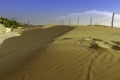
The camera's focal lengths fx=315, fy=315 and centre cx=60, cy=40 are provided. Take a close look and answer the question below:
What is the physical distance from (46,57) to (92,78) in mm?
2410

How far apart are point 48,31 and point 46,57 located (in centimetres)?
1552

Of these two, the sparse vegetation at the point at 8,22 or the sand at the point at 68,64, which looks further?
the sparse vegetation at the point at 8,22

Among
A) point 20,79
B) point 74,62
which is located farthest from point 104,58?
point 20,79

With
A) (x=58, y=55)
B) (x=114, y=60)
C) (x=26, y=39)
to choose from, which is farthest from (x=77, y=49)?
(x=26, y=39)

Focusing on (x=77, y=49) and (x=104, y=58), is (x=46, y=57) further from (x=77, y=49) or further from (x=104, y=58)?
(x=104, y=58)

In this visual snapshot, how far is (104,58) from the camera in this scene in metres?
10.1

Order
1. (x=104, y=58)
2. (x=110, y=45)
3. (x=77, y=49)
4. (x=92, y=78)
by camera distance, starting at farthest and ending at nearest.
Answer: (x=110, y=45) → (x=77, y=49) → (x=104, y=58) → (x=92, y=78)

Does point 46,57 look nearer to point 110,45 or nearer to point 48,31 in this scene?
point 110,45

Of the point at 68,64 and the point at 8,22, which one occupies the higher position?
the point at 68,64

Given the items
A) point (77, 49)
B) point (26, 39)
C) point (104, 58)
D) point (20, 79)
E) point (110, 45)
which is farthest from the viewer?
point (26, 39)

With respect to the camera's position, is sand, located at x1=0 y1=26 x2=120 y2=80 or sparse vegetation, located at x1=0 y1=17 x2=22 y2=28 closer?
sand, located at x1=0 y1=26 x2=120 y2=80

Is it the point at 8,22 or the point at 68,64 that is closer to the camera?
the point at 68,64

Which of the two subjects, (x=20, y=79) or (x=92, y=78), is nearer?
(x=92, y=78)

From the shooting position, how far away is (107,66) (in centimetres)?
945
